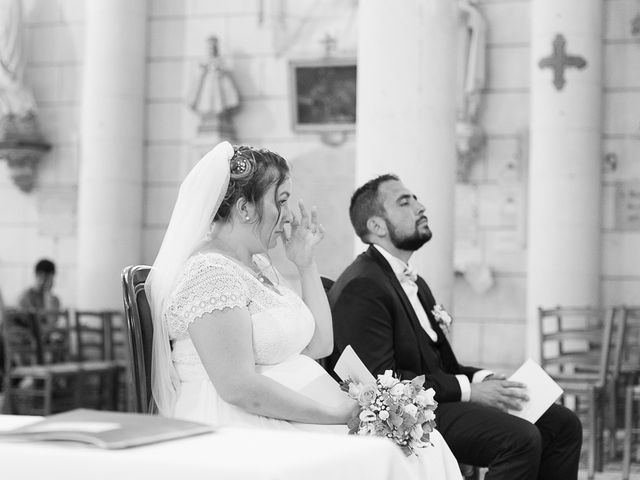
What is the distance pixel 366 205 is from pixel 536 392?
970 millimetres

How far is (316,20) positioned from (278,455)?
28.9 feet

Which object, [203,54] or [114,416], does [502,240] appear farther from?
[114,416]

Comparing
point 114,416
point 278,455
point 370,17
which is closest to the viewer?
point 278,455

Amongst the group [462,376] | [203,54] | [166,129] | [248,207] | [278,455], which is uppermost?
[203,54]

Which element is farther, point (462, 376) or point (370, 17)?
point (370, 17)

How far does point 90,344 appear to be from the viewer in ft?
29.8

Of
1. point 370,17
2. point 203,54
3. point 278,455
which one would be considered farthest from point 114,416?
point 203,54

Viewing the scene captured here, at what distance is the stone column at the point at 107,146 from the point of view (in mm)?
10234

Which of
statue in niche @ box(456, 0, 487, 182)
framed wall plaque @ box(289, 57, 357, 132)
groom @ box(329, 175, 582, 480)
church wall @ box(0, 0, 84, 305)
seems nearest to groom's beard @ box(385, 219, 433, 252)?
groom @ box(329, 175, 582, 480)

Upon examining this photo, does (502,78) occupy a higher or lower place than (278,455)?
higher

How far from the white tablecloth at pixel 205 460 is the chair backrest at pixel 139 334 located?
148cm

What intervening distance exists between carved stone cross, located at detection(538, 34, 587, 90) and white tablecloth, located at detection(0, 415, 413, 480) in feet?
24.6

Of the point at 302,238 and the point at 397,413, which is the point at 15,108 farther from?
the point at 397,413

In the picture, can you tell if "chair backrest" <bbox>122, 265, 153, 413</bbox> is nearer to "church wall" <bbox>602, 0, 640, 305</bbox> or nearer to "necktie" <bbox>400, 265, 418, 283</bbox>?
"necktie" <bbox>400, 265, 418, 283</bbox>
